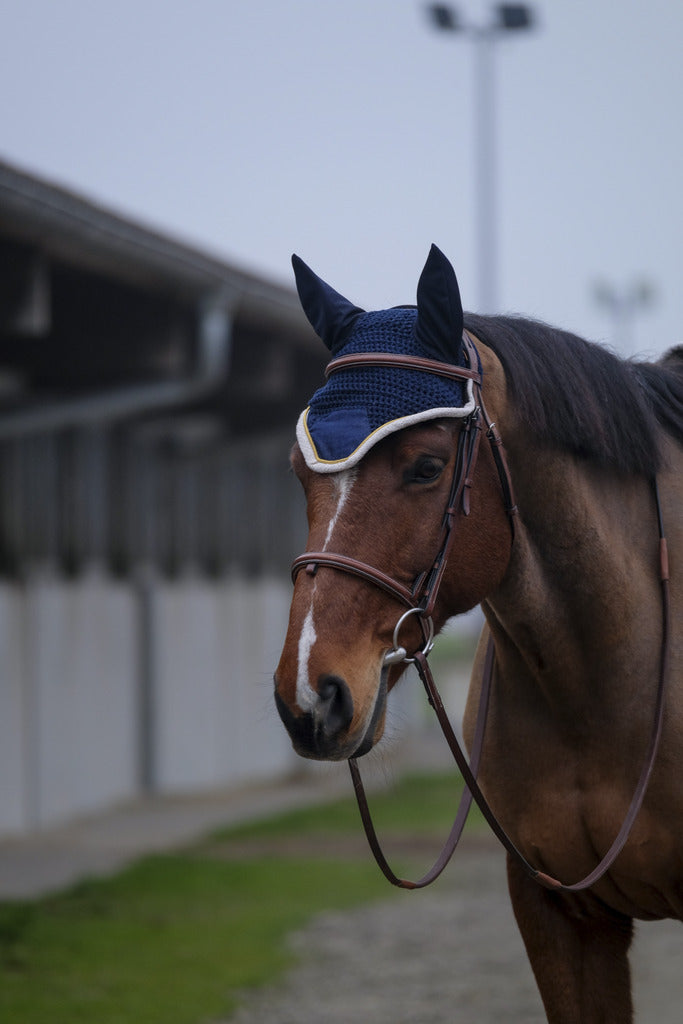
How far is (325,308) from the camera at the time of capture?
285cm

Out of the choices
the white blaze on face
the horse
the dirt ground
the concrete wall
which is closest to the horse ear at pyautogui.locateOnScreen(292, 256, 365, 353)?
the horse

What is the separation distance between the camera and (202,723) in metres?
11.9

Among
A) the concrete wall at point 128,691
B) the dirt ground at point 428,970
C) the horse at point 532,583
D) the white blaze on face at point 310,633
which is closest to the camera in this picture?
the white blaze on face at point 310,633

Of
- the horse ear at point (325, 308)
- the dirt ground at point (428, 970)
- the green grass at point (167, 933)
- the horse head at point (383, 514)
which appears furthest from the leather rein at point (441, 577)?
the green grass at point (167, 933)

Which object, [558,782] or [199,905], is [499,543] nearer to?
[558,782]

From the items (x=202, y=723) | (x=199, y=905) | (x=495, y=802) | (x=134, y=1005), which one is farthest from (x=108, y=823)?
(x=495, y=802)

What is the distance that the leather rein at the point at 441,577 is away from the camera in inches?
99.0

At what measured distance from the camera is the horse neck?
9.33 ft

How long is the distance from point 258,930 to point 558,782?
3.97 meters

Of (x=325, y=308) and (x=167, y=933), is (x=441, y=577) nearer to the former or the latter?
(x=325, y=308)

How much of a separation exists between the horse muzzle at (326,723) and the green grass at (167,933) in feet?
9.63

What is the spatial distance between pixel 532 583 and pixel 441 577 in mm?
332

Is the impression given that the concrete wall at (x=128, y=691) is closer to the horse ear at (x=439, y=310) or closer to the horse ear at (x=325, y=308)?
the horse ear at (x=325, y=308)

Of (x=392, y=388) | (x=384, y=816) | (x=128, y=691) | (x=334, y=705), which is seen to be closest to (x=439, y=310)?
(x=392, y=388)
